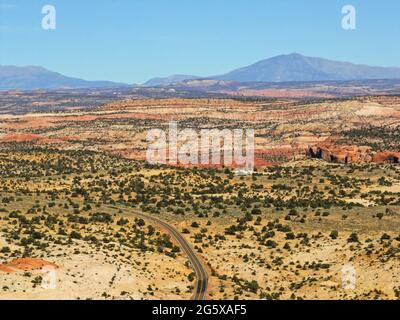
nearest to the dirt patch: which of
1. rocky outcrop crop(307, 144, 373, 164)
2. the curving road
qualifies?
the curving road

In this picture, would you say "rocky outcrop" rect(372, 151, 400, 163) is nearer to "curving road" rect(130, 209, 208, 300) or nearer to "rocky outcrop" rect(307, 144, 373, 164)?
"rocky outcrop" rect(307, 144, 373, 164)

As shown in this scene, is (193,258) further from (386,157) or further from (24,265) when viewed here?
(386,157)

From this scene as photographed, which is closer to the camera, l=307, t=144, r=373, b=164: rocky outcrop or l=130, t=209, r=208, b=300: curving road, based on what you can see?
l=130, t=209, r=208, b=300: curving road

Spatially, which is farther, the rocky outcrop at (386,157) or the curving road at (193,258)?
the rocky outcrop at (386,157)

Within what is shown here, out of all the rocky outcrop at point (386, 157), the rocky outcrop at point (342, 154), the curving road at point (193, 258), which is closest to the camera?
the curving road at point (193, 258)

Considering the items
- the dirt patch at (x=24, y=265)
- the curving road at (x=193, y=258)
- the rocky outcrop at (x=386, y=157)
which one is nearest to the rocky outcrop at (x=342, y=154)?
the rocky outcrop at (x=386, y=157)

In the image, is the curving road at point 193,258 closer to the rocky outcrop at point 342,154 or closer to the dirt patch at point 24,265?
the dirt patch at point 24,265

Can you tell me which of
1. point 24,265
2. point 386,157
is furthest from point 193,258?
point 386,157
